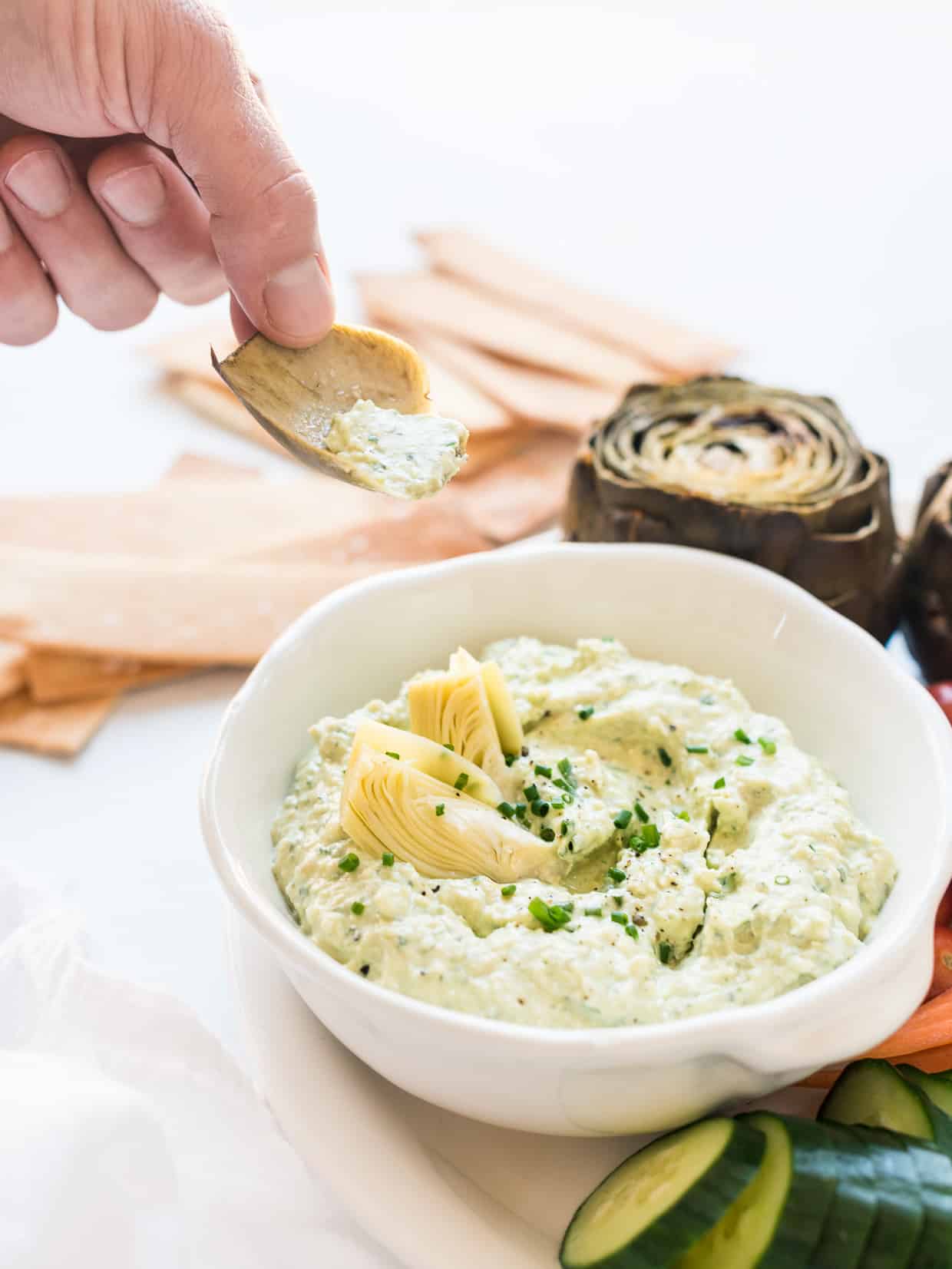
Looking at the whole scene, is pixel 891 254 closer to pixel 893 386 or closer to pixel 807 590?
pixel 893 386

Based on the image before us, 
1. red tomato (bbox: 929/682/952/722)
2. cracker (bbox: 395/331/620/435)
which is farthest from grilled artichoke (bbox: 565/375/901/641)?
cracker (bbox: 395/331/620/435)

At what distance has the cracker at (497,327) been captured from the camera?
375 cm

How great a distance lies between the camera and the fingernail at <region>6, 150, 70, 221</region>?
88.0 inches

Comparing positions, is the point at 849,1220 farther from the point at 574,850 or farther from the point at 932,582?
the point at 932,582

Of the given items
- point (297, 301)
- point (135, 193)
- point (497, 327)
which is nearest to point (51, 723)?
point (135, 193)

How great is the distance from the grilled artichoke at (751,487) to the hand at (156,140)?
787mm

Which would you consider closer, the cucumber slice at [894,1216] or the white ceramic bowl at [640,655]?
the cucumber slice at [894,1216]

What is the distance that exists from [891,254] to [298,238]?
2.97 meters

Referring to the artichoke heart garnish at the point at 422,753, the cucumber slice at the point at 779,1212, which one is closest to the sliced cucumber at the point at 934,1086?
the cucumber slice at the point at 779,1212

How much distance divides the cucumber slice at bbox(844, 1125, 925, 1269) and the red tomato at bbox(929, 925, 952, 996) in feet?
1.73

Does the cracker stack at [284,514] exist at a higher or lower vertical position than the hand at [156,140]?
lower

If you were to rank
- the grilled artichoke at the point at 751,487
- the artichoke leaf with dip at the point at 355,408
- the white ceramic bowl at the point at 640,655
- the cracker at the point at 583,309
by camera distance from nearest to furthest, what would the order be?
the white ceramic bowl at the point at 640,655
the artichoke leaf with dip at the point at 355,408
the grilled artichoke at the point at 751,487
the cracker at the point at 583,309

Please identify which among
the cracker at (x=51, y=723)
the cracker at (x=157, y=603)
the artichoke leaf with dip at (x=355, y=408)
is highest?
the artichoke leaf with dip at (x=355, y=408)

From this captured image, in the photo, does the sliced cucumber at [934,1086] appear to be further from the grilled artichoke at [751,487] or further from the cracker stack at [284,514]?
the cracker stack at [284,514]
